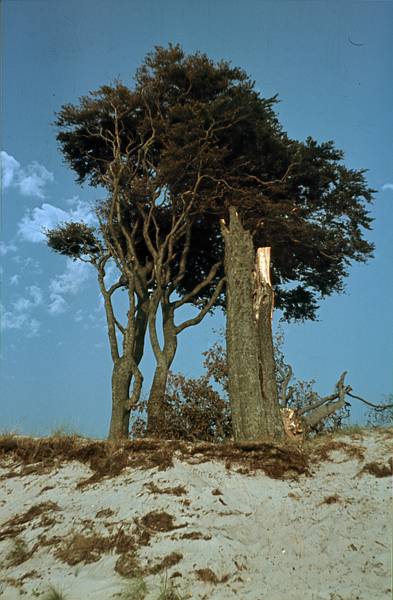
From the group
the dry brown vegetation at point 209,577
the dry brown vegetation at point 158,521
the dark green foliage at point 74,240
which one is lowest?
the dry brown vegetation at point 209,577

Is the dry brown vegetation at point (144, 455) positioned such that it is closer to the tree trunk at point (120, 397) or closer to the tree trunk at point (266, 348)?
the tree trunk at point (266, 348)

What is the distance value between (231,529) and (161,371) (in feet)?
26.8

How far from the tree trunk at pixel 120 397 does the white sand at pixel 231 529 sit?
5.08 metres

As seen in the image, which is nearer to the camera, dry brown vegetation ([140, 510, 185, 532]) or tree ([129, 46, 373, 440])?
dry brown vegetation ([140, 510, 185, 532])

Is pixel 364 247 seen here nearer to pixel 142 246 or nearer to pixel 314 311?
pixel 314 311

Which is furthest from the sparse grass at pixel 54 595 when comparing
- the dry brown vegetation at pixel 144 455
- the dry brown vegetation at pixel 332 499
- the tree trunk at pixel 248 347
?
the tree trunk at pixel 248 347

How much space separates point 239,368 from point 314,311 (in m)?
9.11

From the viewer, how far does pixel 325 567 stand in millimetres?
6570

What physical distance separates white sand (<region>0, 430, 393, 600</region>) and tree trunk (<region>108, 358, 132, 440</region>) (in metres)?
5.08

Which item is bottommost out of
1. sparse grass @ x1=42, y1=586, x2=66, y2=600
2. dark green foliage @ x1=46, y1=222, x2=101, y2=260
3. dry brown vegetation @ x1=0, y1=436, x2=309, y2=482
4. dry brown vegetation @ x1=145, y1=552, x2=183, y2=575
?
sparse grass @ x1=42, y1=586, x2=66, y2=600

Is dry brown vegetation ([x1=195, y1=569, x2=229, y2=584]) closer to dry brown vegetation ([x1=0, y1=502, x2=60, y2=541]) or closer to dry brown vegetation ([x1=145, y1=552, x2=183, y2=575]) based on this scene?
dry brown vegetation ([x1=145, y1=552, x2=183, y2=575])

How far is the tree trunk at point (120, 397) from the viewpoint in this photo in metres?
14.9

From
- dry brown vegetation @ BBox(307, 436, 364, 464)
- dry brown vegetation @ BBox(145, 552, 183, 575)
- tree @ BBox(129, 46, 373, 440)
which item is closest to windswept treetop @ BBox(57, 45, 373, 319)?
tree @ BBox(129, 46, 373, 440)

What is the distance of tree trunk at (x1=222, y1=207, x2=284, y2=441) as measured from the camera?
10992mm
